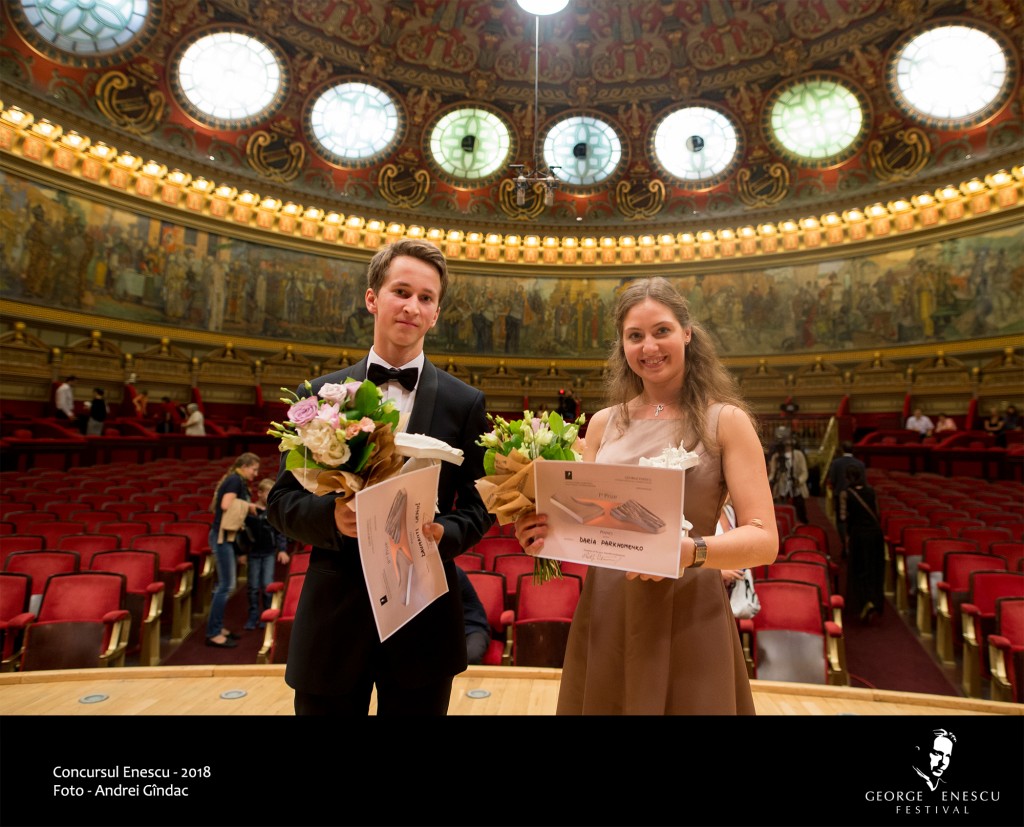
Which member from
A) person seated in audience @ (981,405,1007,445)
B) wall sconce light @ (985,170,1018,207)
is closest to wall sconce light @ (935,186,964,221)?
wall sconce light @ (985,170,1018,207)

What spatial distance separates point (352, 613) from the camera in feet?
4.47

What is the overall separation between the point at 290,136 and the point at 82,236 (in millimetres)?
7088

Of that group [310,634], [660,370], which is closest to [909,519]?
[660,370]

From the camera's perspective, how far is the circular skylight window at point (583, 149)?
824 inches

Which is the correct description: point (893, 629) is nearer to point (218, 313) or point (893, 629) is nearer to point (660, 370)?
point (660, 370)

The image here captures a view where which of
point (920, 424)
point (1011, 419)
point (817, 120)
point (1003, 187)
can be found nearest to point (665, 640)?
point (1011, 419)

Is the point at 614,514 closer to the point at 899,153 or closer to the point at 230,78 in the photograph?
the point at 230,78

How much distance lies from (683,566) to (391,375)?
2.84 feet

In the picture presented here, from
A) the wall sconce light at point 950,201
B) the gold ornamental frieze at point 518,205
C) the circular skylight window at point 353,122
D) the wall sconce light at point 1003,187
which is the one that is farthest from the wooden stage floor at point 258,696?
the gold ornamental frieze at point 518,205

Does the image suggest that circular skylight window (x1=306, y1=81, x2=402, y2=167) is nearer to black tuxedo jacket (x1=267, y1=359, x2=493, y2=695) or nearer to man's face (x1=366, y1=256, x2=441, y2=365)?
man's face (x1=366, y1=256, x2=441, y2=365)

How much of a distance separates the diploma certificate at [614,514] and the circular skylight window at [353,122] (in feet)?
69.4

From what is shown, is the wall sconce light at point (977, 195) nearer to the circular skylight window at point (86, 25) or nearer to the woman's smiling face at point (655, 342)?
the woman's smiling face at point (655, 342)

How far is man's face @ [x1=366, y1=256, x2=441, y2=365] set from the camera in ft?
4.71
